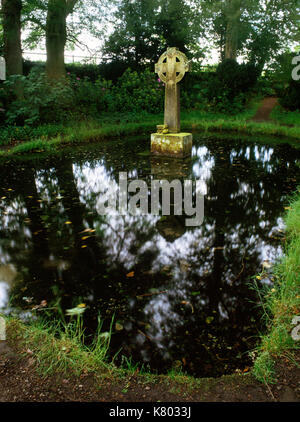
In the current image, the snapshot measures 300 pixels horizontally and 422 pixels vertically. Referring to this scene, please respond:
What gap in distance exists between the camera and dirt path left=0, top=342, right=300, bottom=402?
1.92 meters

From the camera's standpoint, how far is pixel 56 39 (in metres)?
12.2

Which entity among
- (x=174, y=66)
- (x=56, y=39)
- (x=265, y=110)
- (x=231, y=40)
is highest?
(x=231, y=40)

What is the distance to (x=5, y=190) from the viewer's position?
19.4 feet

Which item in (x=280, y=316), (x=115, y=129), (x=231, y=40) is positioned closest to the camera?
(x=280, y=316)

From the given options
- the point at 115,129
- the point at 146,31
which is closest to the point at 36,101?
the point at 115,129

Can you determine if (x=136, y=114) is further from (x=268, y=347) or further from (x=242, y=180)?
(x=268, y=347)

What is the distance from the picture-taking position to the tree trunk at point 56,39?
11802 millimetres

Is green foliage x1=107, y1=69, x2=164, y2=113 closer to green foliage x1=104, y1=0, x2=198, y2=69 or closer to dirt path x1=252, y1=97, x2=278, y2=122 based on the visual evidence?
green foliage x1=104, y1=0, x2=198, y2=69

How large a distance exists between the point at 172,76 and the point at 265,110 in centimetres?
818

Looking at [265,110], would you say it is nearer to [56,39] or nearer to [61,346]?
[56,39]

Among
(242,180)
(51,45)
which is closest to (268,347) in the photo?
(242,180)

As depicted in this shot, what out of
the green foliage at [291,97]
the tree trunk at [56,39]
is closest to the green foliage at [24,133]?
the tree trunk at [56,39]

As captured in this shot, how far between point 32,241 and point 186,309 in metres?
2.21

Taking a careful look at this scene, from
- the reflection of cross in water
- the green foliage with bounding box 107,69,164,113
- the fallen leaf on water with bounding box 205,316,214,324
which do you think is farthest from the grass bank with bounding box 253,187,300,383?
the green foliage with bounding box 107,69,164,113
